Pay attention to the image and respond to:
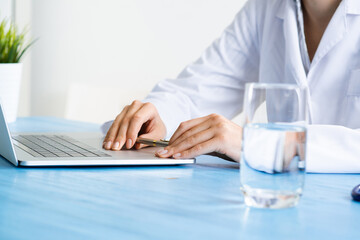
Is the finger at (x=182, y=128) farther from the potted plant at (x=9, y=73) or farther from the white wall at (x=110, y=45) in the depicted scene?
the white wall at (x=110, y=45)

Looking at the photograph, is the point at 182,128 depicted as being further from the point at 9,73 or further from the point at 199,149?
the point at 9,73

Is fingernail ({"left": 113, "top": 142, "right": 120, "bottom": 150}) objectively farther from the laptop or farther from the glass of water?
the glass of water

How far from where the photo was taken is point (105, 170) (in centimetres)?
88

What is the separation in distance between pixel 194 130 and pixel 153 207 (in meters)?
0.35

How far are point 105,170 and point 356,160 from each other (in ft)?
1.50

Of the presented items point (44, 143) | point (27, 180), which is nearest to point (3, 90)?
point (44, 143)

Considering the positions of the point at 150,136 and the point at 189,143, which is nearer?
the point at 189,143

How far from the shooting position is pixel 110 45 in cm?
357

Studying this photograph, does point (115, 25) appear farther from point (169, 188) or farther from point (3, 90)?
point (169, 188)

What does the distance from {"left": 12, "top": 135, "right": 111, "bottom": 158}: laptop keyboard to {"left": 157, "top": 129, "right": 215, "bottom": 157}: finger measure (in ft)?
0.35

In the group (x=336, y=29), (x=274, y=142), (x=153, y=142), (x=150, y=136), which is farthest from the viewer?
(x=336, y=29)

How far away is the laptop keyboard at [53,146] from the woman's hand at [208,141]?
0.13 meters

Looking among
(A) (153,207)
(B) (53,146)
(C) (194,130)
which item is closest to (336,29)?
(C) (194,130)

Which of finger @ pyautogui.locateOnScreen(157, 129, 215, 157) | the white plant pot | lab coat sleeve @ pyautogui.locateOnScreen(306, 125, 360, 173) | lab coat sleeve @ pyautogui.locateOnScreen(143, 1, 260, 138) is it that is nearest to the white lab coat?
lab coat sleeve @ pyautogui.locateOnScreen(143, 1, 260, 138)
